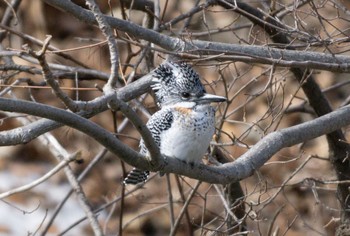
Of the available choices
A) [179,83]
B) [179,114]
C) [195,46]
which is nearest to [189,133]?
[179,114]

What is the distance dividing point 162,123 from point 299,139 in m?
0.69

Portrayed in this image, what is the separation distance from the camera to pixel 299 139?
142 inches

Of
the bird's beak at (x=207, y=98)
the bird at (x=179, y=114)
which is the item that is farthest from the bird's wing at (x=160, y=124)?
the bird's beak at (x=207, y=98)

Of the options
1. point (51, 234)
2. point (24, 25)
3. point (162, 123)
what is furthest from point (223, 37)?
point (162, 123)

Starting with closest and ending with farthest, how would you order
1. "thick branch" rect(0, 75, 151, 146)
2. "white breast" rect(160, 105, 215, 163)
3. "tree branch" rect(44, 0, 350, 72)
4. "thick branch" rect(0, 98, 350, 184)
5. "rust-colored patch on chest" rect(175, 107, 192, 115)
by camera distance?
"thick branch" rect(0, 98, 350, 184) → "thick branch" rect(0, 75, 151, 146) → "tree branch" rect(44, 0, 350, 72) → "white breast" rect(160, 105, 215, 163) → "rust-colored patch on chest" rect(175, 107, 192, 115)

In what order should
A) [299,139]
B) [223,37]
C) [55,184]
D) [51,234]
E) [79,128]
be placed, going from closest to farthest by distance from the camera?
[79,128] → [299,139] → [51,234] → [55,184] → [223,37]

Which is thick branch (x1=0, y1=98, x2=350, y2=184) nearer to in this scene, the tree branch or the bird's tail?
the tree branch

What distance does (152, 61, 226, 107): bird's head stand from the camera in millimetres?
3924

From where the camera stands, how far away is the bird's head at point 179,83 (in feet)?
12.9

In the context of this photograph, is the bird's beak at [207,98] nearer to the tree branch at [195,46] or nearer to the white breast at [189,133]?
the white breast at [189,133]

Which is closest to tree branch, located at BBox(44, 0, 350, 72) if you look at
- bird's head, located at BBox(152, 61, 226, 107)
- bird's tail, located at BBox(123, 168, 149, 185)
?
bird's head, located at BBox(152, 61, 226, 107)

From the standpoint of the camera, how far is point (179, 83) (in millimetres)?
3961

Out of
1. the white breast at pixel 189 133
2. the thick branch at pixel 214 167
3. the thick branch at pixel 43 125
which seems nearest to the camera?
the thick branch at pixel 214 167

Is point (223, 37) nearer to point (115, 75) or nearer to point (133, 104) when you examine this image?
point (133, 104)
